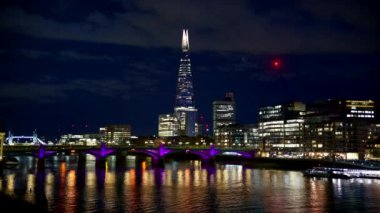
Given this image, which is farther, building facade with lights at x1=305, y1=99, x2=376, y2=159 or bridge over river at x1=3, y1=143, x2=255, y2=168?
building facade with lights at x1=305, y1=99, x2=376, y2=159

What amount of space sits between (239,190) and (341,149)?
102 metres

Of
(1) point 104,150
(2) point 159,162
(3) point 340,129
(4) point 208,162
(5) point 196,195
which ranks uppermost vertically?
(3) point 340,129

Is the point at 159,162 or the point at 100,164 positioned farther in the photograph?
the point at 159,162

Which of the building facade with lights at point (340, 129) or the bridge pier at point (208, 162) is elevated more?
the building facade with lights at point (340, 129)

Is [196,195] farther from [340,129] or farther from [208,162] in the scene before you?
[340,129]

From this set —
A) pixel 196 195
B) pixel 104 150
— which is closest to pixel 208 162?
pixel 104 150

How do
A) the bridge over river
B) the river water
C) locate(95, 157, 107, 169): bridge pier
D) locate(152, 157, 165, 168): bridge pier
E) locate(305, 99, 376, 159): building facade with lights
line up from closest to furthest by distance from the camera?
the river water → the bridge over river → locate(95, 157, 107, 169): bridge pier → locate(152, 157, 165, 168): bridge pier → locate(305, 99, 376, 159): building facade with lights

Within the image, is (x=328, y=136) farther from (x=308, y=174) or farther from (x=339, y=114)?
(x=308, y=174)

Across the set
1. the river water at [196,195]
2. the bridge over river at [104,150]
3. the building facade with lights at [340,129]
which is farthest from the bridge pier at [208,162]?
the river water at [196,195]

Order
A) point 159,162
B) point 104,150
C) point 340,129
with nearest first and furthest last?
point 104,150
point 159,162
point 340,129

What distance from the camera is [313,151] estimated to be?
608 ft

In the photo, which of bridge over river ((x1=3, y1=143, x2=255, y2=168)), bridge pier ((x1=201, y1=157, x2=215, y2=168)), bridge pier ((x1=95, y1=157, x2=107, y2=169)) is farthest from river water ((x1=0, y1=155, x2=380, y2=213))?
bridge pier ((x1=201, y1=157, x2=215, y2=168))

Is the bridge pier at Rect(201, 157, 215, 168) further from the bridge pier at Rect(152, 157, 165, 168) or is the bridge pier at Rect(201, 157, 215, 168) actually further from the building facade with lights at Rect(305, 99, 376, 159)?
the building facade with lights at Rect(305, 99, 376, 159)

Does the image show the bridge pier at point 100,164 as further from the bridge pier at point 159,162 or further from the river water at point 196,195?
the river water at point 196,195
